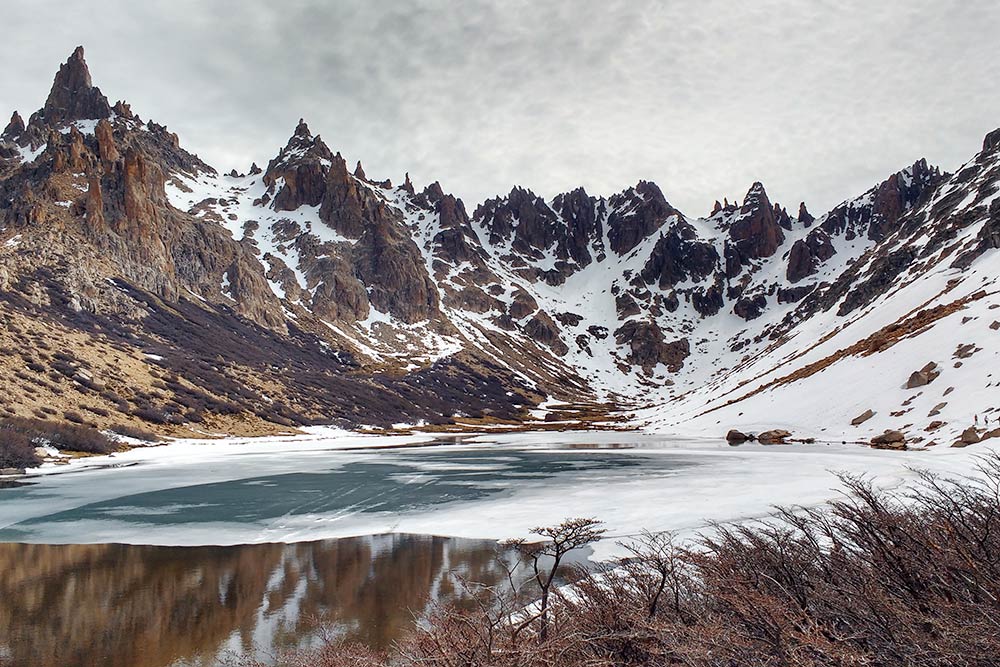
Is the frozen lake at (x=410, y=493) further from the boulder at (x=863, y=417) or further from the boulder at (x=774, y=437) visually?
the boulder at (x=774, y=437)

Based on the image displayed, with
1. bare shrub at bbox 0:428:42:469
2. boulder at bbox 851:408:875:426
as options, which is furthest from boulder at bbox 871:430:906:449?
bare shrub at bbox 0:428:42:469

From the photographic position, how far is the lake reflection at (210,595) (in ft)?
29.9

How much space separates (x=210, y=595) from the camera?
37.4 ft

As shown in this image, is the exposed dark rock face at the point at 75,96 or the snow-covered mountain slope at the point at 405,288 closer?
the snow-covered mountain slope at the point at 405,288

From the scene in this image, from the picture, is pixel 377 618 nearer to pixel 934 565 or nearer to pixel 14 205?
pixel 934 565

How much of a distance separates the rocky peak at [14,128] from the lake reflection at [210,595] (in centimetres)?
20396

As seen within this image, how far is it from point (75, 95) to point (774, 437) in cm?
20715

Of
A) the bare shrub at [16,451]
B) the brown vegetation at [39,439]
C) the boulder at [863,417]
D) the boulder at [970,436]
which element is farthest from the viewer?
the boulder at [863,417]

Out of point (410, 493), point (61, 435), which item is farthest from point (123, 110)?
point (410, 493)

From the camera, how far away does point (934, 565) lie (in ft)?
18.3

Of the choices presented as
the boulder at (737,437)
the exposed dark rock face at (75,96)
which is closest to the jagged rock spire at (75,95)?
the exposed dark rock face at (75,96)

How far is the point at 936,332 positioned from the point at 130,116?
231 metres

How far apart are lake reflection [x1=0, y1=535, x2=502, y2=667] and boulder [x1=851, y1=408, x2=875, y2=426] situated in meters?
35.0

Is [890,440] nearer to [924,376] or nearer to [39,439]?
[924,376]
